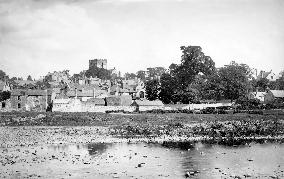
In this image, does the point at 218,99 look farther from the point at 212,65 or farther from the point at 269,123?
the point at 269,123

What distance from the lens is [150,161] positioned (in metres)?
33.0

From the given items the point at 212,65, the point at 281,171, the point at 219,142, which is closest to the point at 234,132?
the point at 219,142

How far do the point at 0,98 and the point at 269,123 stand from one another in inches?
2858

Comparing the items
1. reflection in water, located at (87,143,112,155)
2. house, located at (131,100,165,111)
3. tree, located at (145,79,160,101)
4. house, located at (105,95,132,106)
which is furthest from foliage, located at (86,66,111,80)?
reflection in water, located at (87,143,112,155)

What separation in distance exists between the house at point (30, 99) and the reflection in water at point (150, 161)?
55.5m

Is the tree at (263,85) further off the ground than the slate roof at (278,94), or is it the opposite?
the tree at (263,85)

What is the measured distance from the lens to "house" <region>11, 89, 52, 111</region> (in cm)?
9419

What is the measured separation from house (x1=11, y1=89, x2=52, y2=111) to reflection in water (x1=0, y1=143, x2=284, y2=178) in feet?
182

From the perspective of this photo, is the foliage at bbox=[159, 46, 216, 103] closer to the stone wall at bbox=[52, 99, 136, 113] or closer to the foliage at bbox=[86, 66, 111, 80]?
the stone wall at bbox=[52, 99, 136, 113]

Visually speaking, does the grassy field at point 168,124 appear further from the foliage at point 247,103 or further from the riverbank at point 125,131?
the foliage at point 247,103

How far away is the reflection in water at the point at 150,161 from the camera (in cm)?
2783

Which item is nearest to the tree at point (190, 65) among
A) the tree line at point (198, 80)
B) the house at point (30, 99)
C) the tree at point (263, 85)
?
the tree line at point (198, 80)

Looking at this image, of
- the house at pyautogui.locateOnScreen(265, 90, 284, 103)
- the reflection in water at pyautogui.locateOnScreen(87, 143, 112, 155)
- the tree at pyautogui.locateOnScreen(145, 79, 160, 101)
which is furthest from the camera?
the house at pyautogui.locateOnScreen(265, 90, 284, 103)

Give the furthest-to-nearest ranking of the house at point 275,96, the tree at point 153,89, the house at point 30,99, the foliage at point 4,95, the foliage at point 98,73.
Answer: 1. the foliage at point 98,73
2. the house at point 275,96
3. the tree at point 153,89
4. the foliage at point 4,95
5. the house at point 30,99
